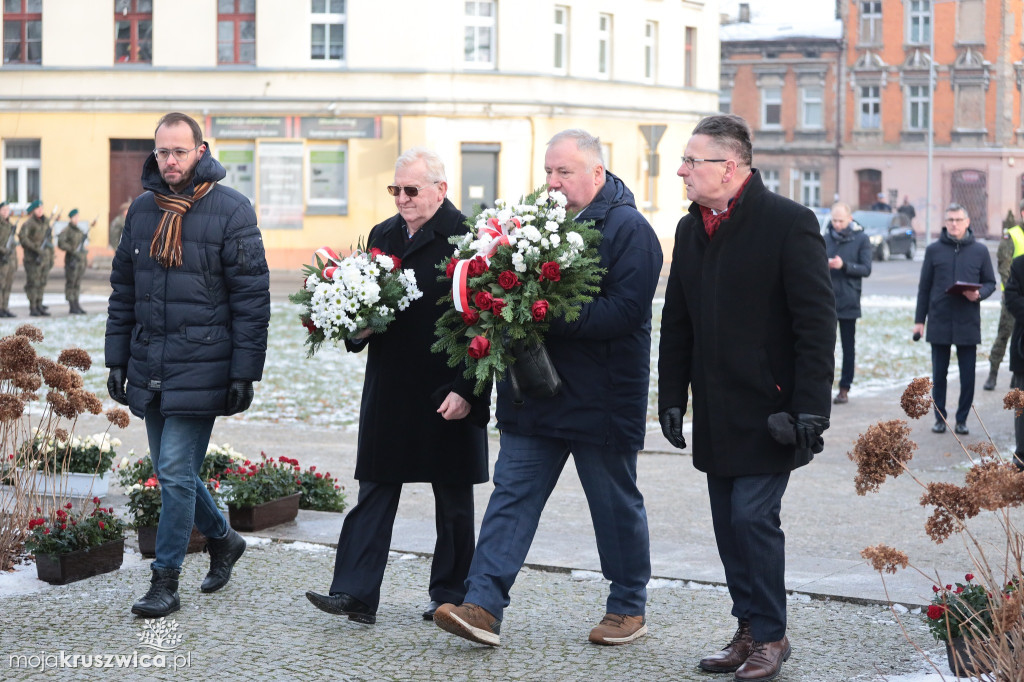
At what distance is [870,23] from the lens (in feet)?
209

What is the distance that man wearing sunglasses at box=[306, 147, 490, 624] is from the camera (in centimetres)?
587

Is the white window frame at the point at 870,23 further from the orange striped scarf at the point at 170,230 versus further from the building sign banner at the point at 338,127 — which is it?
the orange striped scarf at the point at 170,230

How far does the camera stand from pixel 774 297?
522 cm

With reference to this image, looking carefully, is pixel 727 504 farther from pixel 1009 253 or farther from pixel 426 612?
pixel 1009 253

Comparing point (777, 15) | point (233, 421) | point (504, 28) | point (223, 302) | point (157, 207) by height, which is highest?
point (777, 15)

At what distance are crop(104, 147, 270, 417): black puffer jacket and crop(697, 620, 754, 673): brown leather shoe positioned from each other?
226cm

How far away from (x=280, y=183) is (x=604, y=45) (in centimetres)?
1007

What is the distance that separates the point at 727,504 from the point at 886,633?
3.33 ft

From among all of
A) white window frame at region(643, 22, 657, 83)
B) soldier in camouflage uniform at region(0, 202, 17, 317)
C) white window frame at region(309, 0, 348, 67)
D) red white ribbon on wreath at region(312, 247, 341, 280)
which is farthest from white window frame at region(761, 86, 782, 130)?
red white ribbon on wreath at region(312, 247, 341, 280)

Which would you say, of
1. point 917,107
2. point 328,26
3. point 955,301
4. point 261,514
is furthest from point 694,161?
point 917,107

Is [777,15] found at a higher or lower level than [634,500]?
higher

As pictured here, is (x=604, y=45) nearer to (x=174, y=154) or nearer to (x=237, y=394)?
(x=174, y=154)

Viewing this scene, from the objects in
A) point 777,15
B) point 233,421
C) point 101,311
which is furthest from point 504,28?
point 777,15

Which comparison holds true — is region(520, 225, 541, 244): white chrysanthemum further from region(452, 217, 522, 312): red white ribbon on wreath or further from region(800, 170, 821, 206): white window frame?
region(800, 170, 821, 206): white window frame
